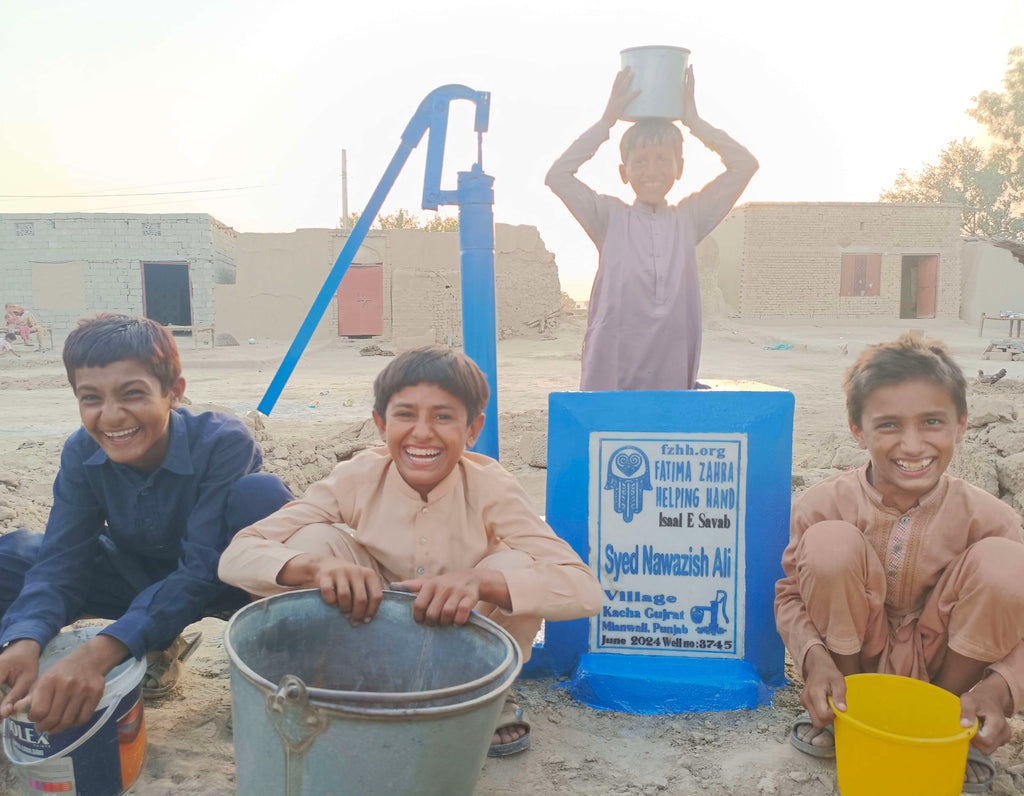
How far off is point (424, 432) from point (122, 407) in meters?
0.70

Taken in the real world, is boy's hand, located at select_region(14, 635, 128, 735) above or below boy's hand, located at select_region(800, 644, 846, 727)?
above

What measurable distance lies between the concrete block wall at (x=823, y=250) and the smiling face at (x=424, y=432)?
18160 millimetres

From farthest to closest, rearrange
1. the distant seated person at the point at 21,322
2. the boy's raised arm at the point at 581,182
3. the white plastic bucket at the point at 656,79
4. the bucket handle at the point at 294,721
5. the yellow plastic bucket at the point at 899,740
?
the distant seated person at the point at 21,322, the boy's raised arm at the point at 581,182, the white plastic bucket at the point at 656,79, the yellow plastic bucket at the point at 899,740, the bucket handle at the point at 294,721

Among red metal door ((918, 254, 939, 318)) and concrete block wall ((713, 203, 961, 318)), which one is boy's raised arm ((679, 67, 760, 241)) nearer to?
concrete block wall ((713, 203, 961, 318))

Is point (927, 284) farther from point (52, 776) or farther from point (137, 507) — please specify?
point (52, 776)

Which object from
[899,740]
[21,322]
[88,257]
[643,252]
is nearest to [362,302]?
[88,257]

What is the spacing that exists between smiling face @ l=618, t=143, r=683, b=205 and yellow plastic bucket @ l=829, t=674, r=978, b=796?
1.66 metres

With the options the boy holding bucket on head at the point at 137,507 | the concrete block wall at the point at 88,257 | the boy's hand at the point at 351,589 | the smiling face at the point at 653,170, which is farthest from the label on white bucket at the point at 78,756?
the concrete block wall at the point at 88,257

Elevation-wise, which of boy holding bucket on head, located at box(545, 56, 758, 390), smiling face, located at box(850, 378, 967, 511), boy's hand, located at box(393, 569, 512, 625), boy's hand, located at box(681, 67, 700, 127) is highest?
boy's hand, located at box(681, 67, 700, 127)

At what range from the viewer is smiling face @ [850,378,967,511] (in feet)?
5.75

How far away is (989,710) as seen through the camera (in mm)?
1563

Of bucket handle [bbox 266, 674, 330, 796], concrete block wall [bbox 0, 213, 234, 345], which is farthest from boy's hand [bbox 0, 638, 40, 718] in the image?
concrete block wall [bbox 0, 213, 234, 345]

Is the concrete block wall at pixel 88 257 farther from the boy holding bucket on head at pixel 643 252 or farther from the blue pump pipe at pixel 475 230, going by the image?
the boy holding bucket on head at pixel 643 252

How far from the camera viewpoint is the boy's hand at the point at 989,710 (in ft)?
5.04
